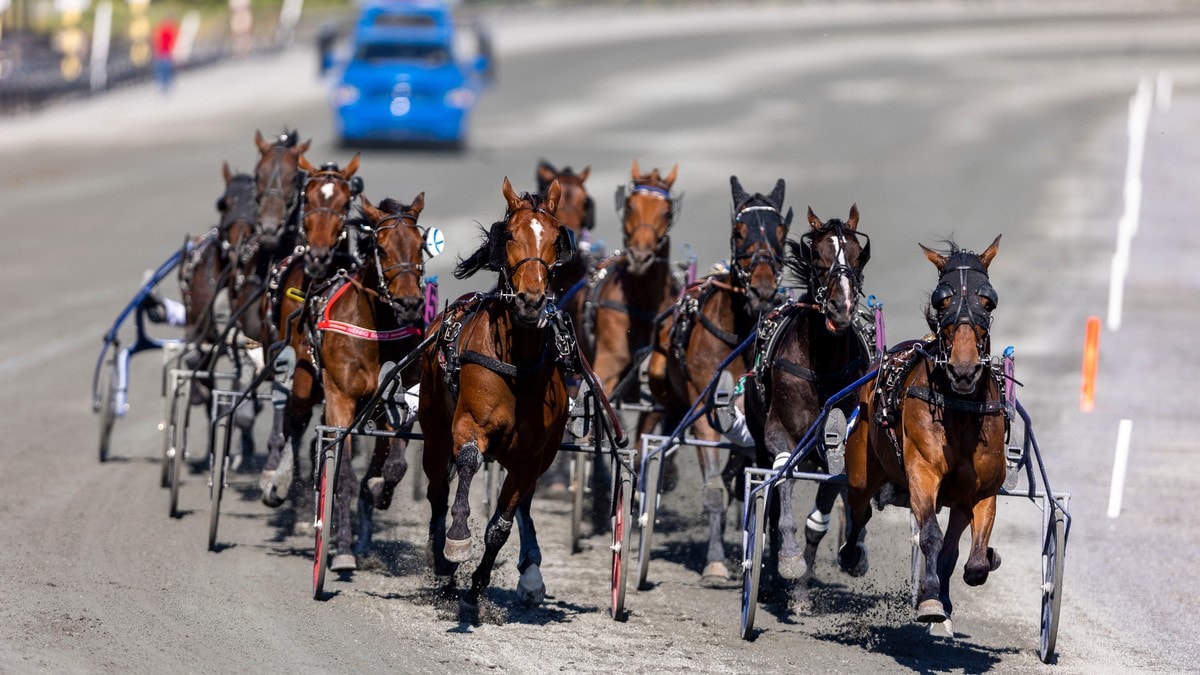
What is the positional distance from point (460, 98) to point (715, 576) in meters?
20.6

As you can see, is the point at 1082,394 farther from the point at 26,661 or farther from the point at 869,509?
the point at 26,661

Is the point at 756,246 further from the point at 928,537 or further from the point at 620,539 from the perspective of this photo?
the point at 928,537

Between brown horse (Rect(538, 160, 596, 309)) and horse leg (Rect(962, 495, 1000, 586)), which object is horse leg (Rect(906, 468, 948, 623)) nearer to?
horse leg (Rect(962, 495, 1000, 586))

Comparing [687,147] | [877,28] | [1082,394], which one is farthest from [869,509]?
[877,28]

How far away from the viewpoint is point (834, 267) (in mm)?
9383

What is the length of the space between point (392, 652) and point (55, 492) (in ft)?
14.6

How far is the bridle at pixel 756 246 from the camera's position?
10.5 m

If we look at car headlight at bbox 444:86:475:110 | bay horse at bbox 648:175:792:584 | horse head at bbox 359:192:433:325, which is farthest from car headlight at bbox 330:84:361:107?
horse head at bbox 359:192:433:325

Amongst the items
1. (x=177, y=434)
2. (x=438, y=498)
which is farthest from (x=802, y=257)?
(x=177, y=434)

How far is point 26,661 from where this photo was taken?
833 cm

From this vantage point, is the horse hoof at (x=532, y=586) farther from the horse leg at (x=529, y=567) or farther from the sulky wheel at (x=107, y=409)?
the sulky wheel at (x=107, y=409)

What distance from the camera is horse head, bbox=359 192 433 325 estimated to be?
1011cm

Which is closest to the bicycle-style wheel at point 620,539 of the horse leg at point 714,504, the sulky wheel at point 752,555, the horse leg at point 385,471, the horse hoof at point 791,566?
the sulky wheel at point 752,555

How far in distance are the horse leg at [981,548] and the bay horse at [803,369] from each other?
3.95 ft
